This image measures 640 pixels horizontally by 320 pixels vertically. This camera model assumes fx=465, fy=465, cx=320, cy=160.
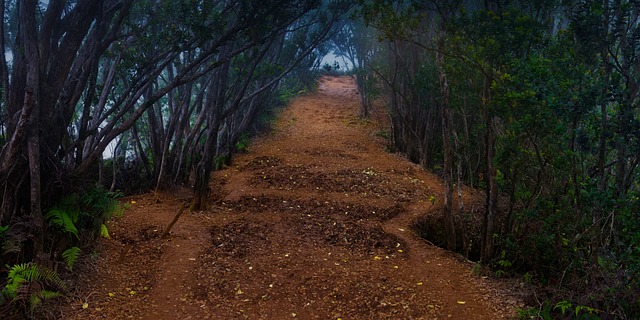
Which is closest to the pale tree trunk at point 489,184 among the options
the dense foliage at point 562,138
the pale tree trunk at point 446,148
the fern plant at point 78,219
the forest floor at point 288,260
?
the dense foliage at point 562,138

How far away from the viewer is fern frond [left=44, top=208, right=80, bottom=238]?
209 inches

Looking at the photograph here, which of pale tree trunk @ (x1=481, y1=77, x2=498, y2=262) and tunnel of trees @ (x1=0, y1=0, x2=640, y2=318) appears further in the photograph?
pale tree trunk @ (x1=481, y1=77, x2=498, y2=262)

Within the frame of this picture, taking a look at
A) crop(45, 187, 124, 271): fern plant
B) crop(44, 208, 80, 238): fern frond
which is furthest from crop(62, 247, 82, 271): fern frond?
crop(44, 208, 80, 238): fern frond

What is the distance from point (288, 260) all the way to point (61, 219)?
2.98 meters

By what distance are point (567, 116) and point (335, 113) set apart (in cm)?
1937

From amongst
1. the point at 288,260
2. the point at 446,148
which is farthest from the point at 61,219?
the point at 446,148

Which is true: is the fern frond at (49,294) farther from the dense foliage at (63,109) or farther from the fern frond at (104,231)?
the fern frond at (104,231)

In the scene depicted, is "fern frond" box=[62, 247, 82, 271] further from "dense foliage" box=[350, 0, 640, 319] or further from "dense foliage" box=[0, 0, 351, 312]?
"dense foliage" box=[350, 0, 640, 319]

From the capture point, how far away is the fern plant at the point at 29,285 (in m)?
4.39

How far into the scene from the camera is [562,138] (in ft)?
18.0

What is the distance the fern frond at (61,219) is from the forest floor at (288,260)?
0.58 metres

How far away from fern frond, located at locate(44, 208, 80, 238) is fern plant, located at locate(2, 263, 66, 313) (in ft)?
2.01

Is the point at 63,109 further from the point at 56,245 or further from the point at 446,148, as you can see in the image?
the point at 446,148

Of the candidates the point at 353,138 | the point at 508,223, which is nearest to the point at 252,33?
the point at 508,223
